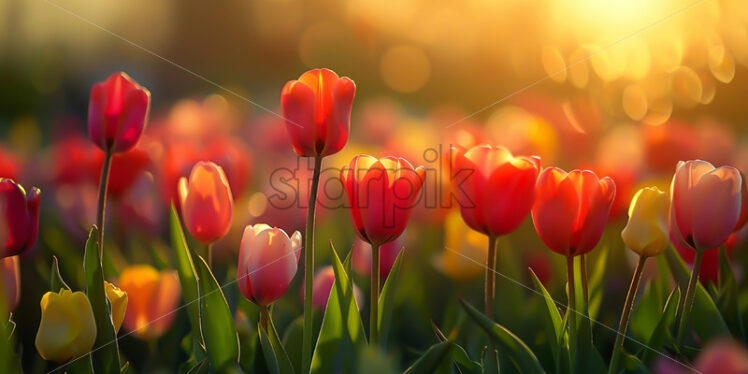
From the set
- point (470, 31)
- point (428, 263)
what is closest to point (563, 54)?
point (470, 31)

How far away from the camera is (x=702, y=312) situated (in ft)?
2.27

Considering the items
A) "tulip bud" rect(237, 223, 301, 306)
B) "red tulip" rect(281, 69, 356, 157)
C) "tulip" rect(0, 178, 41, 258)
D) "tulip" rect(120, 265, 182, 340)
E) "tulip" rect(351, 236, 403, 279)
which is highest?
"red tulip" rect(281, 69, 356, 157)

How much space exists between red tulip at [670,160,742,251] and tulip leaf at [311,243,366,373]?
31 centimetres

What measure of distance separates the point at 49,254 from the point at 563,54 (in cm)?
198

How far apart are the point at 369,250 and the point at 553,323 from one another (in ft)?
1.10

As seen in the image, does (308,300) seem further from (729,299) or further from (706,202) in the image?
(729,299)

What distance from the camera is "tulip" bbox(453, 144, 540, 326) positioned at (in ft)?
1.99

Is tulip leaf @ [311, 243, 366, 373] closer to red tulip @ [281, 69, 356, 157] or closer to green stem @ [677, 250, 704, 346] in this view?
red tulip @ [281, 69, 356, 157]

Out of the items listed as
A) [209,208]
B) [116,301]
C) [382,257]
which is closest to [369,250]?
[382,257]

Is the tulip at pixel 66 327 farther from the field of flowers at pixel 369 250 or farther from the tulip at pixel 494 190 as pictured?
the tulip at pixel 494 190

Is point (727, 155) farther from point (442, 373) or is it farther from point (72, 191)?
point (72, 191)

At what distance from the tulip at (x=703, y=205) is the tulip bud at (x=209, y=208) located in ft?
1.54

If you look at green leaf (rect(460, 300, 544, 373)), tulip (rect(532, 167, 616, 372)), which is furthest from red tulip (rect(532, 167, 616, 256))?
green leaf (rect(460, 300, 544, 373))

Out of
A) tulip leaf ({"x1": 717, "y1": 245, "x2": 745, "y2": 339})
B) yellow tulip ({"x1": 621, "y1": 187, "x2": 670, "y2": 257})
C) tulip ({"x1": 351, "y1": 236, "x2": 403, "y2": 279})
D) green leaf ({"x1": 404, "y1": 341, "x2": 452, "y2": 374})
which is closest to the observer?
green leaf ({"x1": 404, "y1": 341, "x2": 452, "y2": 374})
